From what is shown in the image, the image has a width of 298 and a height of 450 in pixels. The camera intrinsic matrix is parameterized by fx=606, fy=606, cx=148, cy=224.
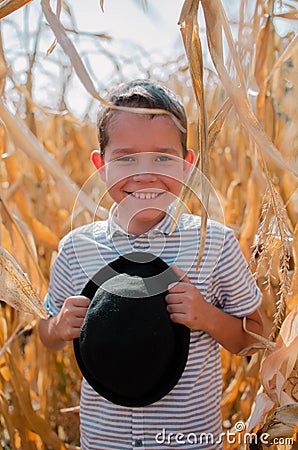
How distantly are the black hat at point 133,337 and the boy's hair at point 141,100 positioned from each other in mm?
156

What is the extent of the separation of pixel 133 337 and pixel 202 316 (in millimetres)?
88

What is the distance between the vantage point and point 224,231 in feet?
2.39

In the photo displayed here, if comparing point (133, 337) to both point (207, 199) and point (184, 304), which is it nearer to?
point (184, 304)

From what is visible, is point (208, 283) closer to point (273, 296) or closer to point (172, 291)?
point (172, 291)

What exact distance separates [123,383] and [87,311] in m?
0.09

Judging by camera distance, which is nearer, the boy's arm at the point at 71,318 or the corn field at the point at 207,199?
the corn field at the point at 207,199

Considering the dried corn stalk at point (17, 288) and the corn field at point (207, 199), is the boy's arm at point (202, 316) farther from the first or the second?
the dried corn stalk at point (17, 288)

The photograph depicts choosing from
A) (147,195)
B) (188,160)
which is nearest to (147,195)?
(147,195)

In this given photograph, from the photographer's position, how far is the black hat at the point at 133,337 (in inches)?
24.3

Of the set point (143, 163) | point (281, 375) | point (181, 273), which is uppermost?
point (143, 163)

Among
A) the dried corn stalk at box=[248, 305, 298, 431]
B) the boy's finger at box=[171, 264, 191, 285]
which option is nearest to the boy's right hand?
the boy's finger at box=[171, 264, 191, 285]

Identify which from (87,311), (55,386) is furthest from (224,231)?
(55,386)

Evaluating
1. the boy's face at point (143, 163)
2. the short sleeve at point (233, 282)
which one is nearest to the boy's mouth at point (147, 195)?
the boy's face at point (143, 163)

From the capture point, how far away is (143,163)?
64 centimetres
